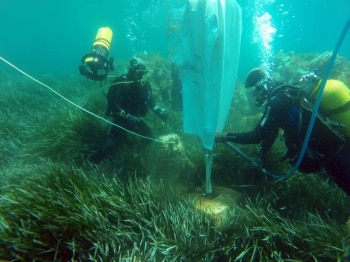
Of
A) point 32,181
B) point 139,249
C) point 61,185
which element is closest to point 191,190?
point 139,249

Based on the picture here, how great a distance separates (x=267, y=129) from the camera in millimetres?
4445

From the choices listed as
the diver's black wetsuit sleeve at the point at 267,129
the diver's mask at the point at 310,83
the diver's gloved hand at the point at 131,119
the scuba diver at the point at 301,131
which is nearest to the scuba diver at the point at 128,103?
the diver's gloved hand at the point at 131,119

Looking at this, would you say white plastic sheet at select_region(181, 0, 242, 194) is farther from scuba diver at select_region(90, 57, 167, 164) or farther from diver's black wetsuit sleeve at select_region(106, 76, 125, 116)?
diver's black wetsuit sleeve at select_region(106, 76, 125, 116)

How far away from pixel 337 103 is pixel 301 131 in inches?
24.8

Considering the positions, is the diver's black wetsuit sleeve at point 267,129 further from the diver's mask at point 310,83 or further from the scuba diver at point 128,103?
the scuba diver at point 128,103

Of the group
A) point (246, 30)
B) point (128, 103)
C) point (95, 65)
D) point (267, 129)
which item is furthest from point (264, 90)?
point (246, 30)

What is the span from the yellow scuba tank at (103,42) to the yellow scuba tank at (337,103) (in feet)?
15.1

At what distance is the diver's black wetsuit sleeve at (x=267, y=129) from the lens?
4.23 metres

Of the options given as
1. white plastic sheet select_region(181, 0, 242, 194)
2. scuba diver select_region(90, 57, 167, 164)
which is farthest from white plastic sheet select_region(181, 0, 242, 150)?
scuba diver select_region(90, 57, 167, 164)

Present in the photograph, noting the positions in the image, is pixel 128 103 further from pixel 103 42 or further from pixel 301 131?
pixel 301 131

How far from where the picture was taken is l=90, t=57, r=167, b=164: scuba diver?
5.99 m

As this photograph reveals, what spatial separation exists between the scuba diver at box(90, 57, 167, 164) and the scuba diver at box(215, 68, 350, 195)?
225 cm

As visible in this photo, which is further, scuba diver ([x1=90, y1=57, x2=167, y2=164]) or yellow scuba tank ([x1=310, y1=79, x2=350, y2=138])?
scuba diver ([x1=90, y1=57, x2=167, y2=164])

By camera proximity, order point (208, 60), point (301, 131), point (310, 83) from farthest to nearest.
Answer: point (310, 83)
point (301, 131)
point (208, 60)
